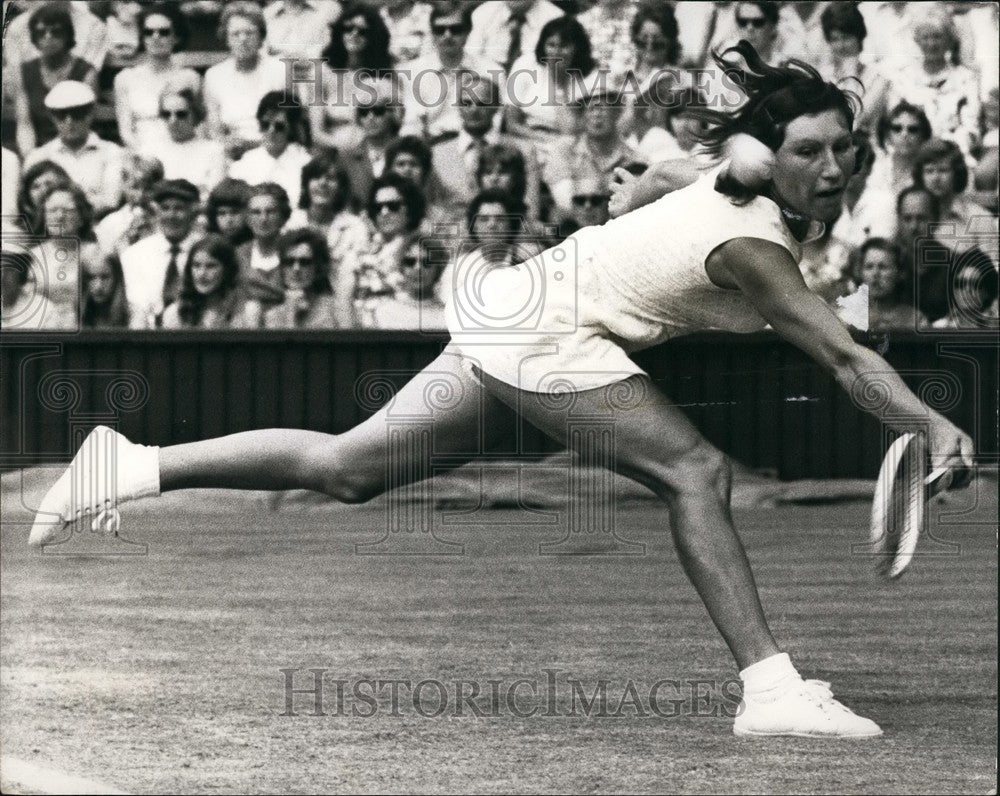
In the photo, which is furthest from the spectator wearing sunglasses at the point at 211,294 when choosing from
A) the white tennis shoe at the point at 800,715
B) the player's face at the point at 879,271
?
the white tennis shoe at the point at 800,715

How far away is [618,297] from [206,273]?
19.7ft

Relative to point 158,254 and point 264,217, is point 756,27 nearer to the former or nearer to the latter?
point 264,217

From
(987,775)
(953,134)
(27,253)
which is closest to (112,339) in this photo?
(27,253)

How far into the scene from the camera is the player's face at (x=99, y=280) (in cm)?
865

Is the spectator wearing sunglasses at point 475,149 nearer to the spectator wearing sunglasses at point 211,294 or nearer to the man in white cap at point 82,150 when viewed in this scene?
the spectator wearing sunglasses at point 211,294

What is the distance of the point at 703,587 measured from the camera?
372 centimetres

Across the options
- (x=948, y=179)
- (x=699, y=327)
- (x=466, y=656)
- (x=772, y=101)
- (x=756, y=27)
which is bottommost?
(x=466, y=656)

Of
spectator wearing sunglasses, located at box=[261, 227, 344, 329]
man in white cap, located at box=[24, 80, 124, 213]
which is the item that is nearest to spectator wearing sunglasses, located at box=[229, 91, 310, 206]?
spectator wearing sunglasses, located at box=[261, 227, 344, 329]

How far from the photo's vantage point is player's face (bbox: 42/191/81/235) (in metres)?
8.34

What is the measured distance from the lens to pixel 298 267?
9062 millimetres

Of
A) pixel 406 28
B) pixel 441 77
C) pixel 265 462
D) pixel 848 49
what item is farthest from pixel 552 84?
pixel 265 462

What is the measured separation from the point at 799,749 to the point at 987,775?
1.24ft

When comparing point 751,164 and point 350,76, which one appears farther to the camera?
point 350,76

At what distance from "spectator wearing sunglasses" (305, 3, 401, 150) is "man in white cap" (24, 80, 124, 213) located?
0.98 metres
